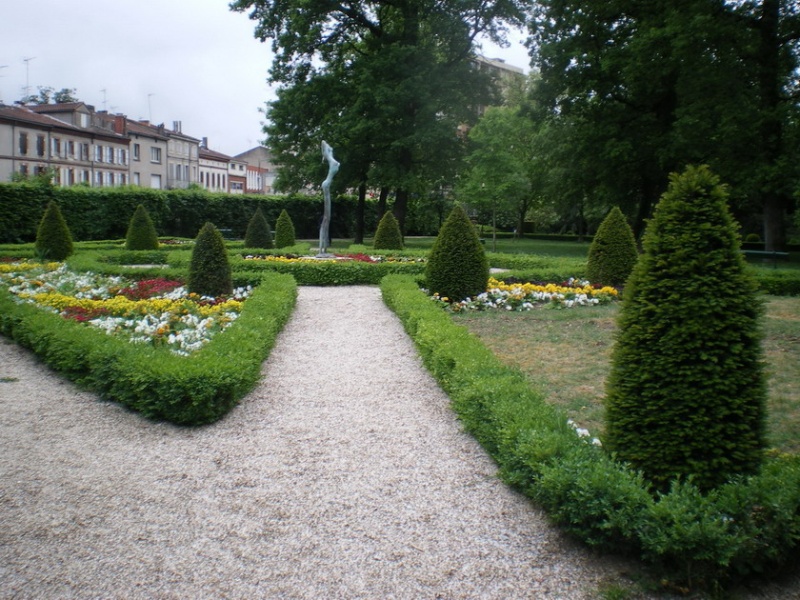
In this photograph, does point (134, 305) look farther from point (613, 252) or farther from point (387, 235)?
point (387, 235)

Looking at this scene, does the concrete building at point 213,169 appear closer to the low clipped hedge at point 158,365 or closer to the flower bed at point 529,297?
the flower bed at point 529,297

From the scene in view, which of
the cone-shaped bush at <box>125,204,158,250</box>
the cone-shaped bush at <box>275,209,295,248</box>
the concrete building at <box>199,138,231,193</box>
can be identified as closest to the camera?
the cone-shaped bush at <box>125,204,158,250</box>

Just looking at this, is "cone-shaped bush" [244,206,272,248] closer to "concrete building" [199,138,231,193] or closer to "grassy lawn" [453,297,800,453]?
"grassy lawn" [453,297,800,453]

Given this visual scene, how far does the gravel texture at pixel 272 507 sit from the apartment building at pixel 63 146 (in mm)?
41462

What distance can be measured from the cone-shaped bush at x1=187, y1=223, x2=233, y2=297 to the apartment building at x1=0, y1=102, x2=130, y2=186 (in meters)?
35.6

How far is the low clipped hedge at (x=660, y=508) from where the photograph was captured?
319 centimetres

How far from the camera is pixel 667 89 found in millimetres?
23891

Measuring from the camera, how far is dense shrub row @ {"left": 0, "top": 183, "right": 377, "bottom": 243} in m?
25.7

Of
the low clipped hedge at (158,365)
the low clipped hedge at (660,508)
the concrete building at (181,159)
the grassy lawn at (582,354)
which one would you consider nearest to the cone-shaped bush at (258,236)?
the grassy lawn at (582,354)

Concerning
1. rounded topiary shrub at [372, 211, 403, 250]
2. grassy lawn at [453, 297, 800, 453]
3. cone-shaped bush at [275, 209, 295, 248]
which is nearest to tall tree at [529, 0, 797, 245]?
rounded topiary shrub at [372, 211, 403, 250]

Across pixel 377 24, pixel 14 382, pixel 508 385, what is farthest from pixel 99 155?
pixel 508 385

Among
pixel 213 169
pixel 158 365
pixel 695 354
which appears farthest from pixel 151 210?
pixel 213 169

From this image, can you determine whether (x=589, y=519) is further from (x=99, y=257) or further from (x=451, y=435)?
(x=99, y=257)

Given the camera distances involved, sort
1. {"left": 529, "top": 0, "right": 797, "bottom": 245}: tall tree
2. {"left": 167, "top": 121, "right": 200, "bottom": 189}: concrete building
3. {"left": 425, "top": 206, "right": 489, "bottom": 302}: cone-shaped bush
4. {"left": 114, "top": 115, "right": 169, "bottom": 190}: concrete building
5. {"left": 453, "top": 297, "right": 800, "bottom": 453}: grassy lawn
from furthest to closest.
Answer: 1. {"left": 167, "top": 121, "right": 200, "bottom": 189}: concrete building
2. {"left": 114, "top": 115, "right": 169, "bottom": 190}: concrete building
3. {"left": 529, "top": 0, "right": 797, "bottom": 245}: tall tree
4. {"left": 425, "top": 206, "right": 489, "bottom": 302}: cone-shaped bush
5. {"left": 453, "top": 297, "right": 800, "bottom": 453}: grassy lawn
